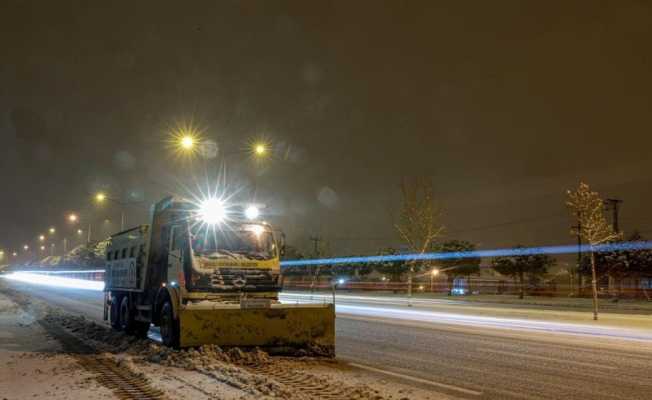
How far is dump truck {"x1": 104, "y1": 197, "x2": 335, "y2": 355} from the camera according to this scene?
1189 cm

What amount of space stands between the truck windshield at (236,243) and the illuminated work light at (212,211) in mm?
260

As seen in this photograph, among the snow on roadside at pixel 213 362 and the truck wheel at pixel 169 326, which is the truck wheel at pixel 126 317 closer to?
the snow on roadside at pixel 213 362

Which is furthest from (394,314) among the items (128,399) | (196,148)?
(128,399)

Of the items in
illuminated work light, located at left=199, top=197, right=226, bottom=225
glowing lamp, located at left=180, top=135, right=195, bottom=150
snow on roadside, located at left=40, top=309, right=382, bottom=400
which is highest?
glowing lamp, located at left=180, top=135, right=195, bottom=150

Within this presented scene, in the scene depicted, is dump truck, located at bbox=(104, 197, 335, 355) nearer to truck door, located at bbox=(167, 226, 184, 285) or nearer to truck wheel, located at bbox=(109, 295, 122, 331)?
truck door, located at bbox=(167, 226, 184, 285)

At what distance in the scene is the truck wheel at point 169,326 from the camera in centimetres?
1211

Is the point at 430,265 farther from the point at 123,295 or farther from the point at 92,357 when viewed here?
the point at 92,357

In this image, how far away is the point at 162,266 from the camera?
14273 millimetres

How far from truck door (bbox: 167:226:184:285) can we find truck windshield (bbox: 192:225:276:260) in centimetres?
42

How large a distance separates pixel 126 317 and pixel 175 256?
4213mm

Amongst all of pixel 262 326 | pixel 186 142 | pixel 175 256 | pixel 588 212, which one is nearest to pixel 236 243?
pixel 175 256

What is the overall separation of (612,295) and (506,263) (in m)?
9.90

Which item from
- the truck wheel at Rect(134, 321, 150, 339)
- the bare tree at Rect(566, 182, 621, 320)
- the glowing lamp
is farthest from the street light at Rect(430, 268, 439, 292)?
the truck wheel at Rect(134, 321, 150, 339)

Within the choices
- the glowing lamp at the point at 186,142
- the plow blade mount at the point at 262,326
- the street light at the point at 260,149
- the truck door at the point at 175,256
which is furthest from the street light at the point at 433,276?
the plow blade mount at the point at 262,326
